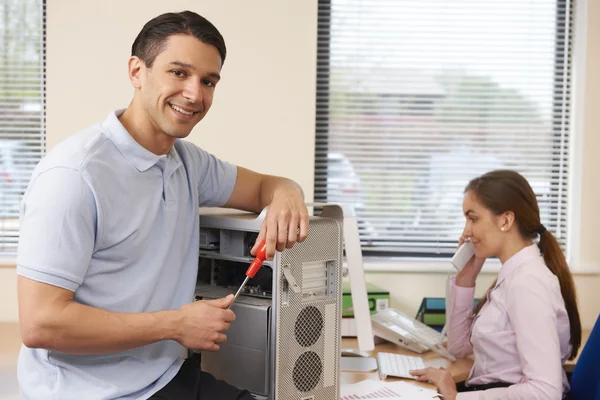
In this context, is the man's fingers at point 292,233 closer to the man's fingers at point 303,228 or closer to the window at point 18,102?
the man's fingers at point 303,228

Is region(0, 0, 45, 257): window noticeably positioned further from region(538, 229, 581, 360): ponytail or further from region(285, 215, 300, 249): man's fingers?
region(538, 229, 581, 360): ponytail

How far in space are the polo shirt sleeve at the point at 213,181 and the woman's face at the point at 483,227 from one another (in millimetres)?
824

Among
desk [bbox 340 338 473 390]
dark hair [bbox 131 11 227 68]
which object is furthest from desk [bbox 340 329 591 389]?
dark hair [bbox 131 11 227 68]

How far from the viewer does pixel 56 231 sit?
122 centimetres

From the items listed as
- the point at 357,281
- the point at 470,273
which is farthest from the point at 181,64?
the point at 470,273

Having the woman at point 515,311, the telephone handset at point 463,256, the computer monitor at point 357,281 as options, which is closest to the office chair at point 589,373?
the woman at point 515,311

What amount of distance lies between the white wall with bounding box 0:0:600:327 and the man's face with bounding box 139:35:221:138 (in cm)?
123

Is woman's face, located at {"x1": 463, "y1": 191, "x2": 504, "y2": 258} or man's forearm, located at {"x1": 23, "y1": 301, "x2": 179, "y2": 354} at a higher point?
woman's face, located at {"x1": 463, "y1": 191, "x2": 504, "y2": 258}

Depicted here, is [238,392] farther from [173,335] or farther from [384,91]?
[384,91]

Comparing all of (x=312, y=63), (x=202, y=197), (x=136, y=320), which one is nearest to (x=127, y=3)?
(x=312, y=63)

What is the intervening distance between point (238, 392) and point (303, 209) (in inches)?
16.2

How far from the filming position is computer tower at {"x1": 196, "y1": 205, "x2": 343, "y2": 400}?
146 centimetres

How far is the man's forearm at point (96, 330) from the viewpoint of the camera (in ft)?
3.95

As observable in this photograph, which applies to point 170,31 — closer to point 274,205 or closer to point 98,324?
point 274,205
